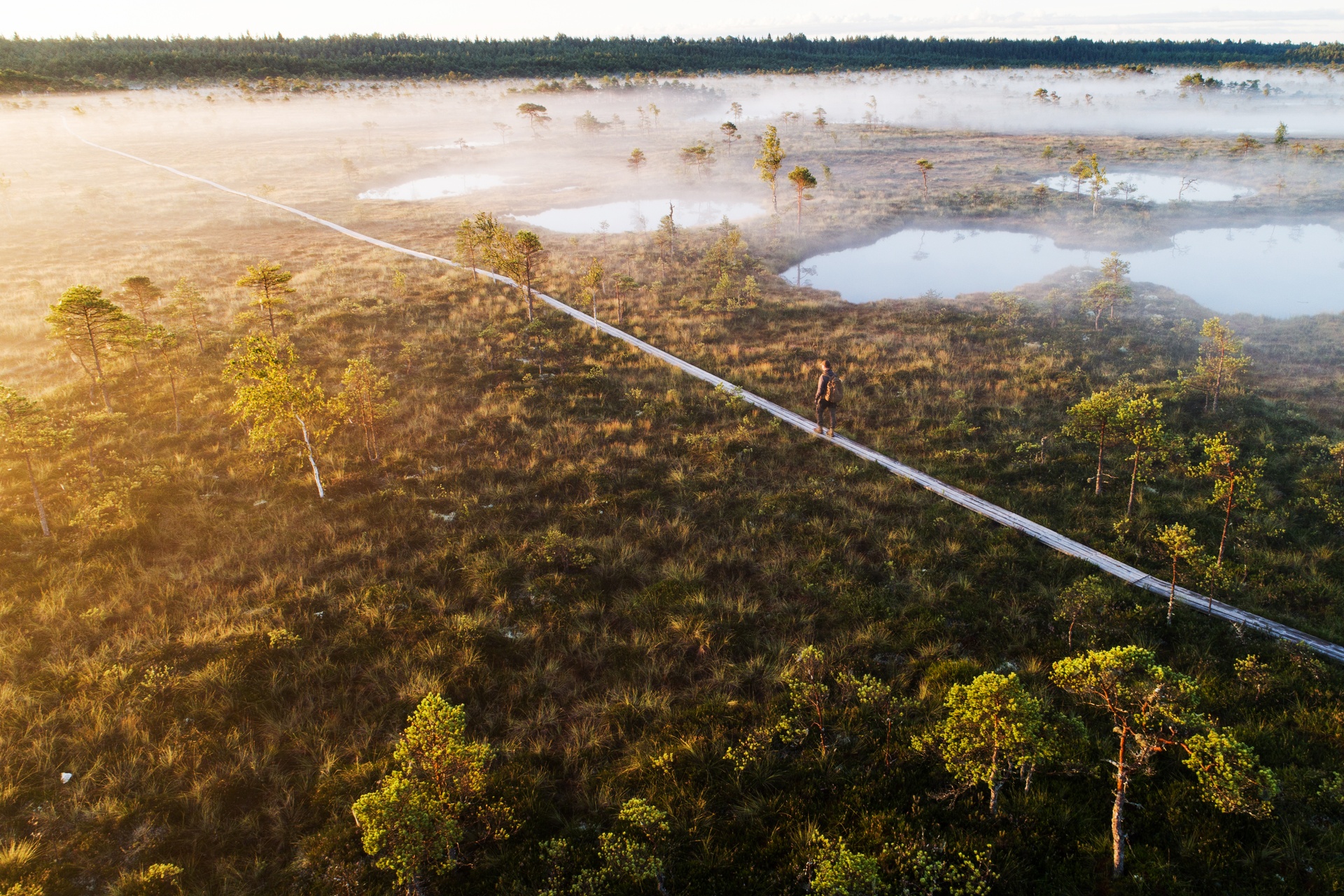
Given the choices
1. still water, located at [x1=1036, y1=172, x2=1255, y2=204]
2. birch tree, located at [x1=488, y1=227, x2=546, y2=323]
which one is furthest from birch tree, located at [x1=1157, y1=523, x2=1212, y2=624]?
still water, located at [x1=1036, y1=172, x2=1255, y2=204]

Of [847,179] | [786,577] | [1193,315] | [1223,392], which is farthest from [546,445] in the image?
[847,179]

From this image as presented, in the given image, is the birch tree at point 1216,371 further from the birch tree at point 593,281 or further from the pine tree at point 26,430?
the pine tree at point 26,430

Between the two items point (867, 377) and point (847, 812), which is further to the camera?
point (867, 377)

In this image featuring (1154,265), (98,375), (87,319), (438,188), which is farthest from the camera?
(438,188)

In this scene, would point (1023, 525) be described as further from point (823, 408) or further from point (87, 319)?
point (87, 319)

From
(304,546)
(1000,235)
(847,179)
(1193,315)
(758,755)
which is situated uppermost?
(847,179)

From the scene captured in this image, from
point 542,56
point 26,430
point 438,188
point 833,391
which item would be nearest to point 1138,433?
point 833,391

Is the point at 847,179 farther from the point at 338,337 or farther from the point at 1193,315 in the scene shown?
the point at 338,337
